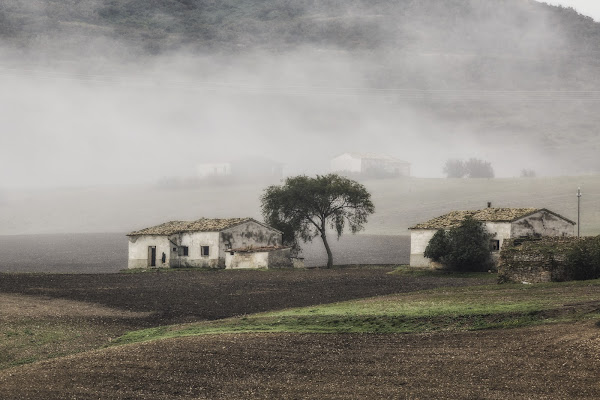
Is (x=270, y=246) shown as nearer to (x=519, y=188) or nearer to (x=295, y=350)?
(x=295, y=350)

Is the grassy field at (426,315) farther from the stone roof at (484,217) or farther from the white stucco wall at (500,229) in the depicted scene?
the stone roof at (484,217)

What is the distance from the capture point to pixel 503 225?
6988 cm

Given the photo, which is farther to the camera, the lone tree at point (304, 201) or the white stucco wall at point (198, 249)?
the lone tree at point (304, 201)

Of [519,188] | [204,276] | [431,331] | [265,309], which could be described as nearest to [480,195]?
[519,188]

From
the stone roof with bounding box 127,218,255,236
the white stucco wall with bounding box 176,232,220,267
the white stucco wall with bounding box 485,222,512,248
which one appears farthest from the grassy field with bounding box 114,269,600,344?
the stone roof with bounding box 127,218,255,236

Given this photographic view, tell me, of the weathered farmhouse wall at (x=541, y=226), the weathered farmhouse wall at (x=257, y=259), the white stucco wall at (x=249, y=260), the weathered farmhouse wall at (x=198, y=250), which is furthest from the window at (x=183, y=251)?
the weathered farmhouse wall at (x=541, y=226)

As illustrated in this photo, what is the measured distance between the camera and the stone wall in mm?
46688

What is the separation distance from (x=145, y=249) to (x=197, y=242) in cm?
638

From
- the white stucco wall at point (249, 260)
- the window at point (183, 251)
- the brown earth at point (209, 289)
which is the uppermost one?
the window at point (183, 251)

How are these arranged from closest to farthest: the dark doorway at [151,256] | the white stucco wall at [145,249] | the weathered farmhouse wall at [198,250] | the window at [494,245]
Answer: the window at [494,245] → the weathered farmhouse wall at [198,250] → the white stucco wall at [145,249] → the dark doorway at [151,256]

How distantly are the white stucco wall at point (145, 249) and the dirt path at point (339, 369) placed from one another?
5720 centimetres

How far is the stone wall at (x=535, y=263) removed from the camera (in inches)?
1838

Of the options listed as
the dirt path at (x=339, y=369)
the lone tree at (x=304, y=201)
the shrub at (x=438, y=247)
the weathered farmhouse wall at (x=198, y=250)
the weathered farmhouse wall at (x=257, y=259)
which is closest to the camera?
the dirt path at (x=339, y=369)

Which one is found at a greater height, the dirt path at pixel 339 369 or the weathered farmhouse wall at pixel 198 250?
the weathered farmhouse wall at pixel 198 250
